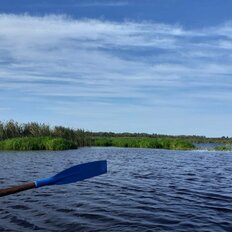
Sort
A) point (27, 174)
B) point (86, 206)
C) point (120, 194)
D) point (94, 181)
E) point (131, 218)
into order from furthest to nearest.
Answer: point (27, 174) → point (94, 181) → point (120, 194) → point (86, 206) → point (131, 218)

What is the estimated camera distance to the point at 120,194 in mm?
16875

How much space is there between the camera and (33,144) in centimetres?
5119

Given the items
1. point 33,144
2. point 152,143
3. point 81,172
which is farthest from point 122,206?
point 152,143

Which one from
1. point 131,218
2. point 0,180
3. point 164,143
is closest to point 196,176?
point 0,180

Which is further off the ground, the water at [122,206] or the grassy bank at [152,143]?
the grassy bank at [152,143]

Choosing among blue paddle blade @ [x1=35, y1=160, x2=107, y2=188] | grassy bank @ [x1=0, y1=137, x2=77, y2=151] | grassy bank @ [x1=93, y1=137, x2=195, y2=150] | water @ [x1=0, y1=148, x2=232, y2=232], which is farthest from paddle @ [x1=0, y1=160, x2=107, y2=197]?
grassy bank @ [x1=93, y1=137, x2=195, y2=150]

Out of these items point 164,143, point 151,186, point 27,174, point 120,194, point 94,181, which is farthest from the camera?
point 164,143

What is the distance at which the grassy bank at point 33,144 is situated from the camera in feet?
165

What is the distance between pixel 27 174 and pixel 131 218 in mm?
12777

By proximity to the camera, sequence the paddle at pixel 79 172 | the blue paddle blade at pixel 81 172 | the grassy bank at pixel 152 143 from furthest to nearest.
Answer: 1. the grassy bank at pixel 152 143
2. the blue paddle blade at pixel 81 172
3. the paddle at pixel 79 172

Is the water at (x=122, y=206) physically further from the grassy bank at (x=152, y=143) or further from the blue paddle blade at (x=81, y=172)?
the grassy bank at (x=152, y=143)

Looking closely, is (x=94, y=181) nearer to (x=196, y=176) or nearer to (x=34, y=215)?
(x=196, y=176)

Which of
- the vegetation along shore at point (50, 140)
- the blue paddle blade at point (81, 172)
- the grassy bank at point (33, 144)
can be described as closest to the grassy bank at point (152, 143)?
the vegetation along shore at point (50, 140)

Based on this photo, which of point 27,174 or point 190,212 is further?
point 27,174
